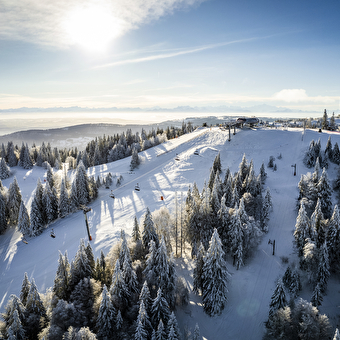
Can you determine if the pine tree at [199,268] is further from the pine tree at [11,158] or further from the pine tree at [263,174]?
the pine tree at [11,158]

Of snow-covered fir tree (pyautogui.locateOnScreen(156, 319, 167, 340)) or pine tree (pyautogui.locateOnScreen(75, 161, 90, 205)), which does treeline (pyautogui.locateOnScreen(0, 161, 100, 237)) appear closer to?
pine tree (pyautogui.locateOnScreen(75, 161, 90, 205))

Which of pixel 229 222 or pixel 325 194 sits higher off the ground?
pixel 325 194

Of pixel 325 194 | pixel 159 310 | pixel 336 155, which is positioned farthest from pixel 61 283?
pixel 336 155

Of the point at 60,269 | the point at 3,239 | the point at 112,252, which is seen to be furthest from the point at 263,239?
the point at 3,239

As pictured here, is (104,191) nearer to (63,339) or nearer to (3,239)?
(3,239)

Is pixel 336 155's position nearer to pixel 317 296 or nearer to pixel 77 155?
pixel 317 296

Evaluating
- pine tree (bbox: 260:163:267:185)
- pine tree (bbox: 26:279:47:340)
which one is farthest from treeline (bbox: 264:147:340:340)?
pine tree (bbox: 26:279:47:340)

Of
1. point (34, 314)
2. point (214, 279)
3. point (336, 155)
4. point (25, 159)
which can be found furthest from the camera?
point (25, 159)
